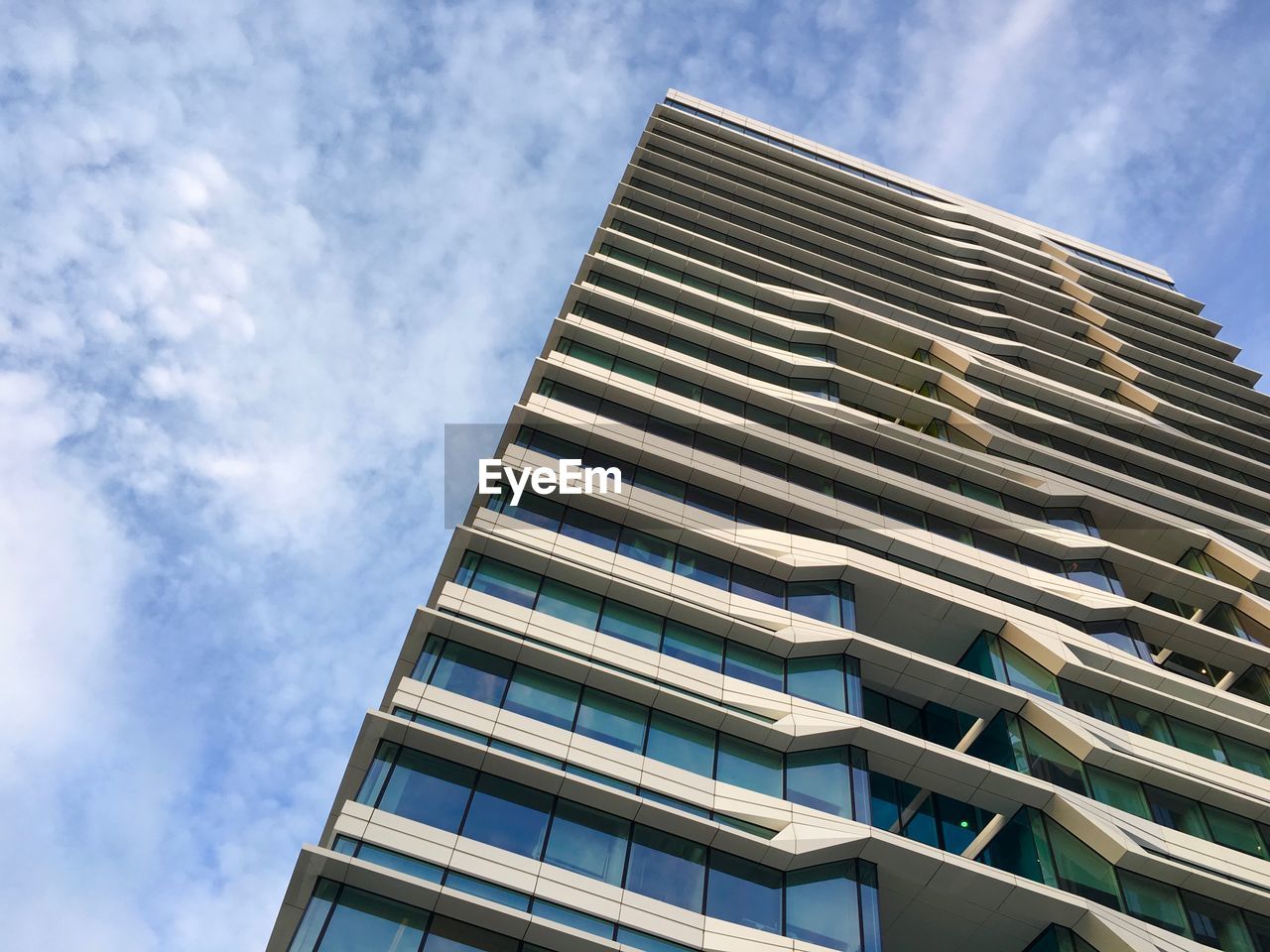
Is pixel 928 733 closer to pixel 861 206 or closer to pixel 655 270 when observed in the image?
pixel 655 270

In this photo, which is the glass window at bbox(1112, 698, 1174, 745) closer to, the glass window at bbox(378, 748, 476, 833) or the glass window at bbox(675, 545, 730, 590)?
the glass window at bbox(675, 545, 730, 590)

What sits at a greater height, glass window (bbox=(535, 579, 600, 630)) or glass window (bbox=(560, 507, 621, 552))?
glass window (bbox=(560, 507, 621, 552))

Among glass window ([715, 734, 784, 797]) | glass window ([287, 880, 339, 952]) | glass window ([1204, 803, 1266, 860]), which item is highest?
glass window ([1204, 803, 1266, 860])

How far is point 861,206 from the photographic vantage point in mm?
59500

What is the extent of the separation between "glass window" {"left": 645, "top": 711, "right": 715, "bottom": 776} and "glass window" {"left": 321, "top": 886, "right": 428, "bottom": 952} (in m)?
6.45

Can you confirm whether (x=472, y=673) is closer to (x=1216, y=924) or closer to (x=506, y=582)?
(x=506, y=582)

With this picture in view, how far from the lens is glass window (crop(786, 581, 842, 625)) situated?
89.6ft

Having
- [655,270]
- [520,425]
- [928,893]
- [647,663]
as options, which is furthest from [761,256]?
[928,893]

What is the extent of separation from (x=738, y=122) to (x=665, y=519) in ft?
159

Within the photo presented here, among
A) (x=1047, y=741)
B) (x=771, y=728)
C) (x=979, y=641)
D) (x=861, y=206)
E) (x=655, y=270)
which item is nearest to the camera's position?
(x=771, y=728)

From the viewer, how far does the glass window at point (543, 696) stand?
72.6 ft

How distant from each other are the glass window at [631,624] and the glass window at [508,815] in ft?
17.3

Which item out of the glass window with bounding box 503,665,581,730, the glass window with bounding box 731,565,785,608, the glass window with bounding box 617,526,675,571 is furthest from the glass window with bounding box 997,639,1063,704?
the glass window with bounding box 503,665,581,730

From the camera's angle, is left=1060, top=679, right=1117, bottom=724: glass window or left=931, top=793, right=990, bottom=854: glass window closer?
left=931, top=793, right=990, bottom=854: glass window
